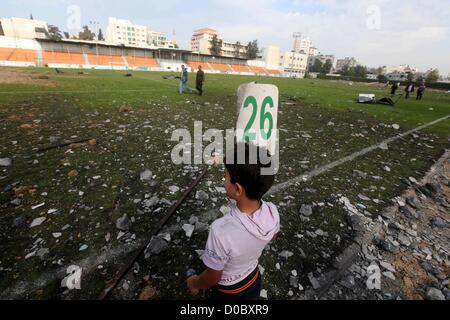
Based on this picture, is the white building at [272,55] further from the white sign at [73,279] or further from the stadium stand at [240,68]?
the white sign at [73,279]

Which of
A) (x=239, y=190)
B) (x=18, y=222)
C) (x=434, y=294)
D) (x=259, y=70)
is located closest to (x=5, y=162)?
(x=18, y=222)

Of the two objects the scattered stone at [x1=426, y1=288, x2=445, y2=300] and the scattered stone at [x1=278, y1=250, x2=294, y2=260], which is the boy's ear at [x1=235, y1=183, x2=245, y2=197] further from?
the scattered stone at [x1=426, y1=288, x2=445, y2=300]

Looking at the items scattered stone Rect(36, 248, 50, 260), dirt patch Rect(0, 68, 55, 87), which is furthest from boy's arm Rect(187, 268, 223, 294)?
dirt patch Rect(0, 68, 55, 87)

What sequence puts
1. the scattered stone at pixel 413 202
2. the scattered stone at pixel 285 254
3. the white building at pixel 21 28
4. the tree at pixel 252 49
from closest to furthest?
1. the scattered stone at pixel 285 254
2. the scattered stone at pixel 413 202
3. the white building at pixel 21 28
4. the tree at pixel 252 49

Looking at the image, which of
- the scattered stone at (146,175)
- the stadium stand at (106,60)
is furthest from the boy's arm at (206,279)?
the stadium stand at (106,60)

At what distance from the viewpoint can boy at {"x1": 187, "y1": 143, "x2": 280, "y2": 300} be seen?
141 centimetres

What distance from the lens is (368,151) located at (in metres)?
6.54

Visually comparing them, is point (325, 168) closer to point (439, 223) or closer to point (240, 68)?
point (439, 223)

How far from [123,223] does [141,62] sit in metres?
64.2

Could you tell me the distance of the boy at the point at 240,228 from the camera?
1.41 m

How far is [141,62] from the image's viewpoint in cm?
5866

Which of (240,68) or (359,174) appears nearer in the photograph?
(359,174)

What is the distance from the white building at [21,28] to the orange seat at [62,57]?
24.2 metres

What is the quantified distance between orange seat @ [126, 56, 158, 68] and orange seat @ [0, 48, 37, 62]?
18431mm
